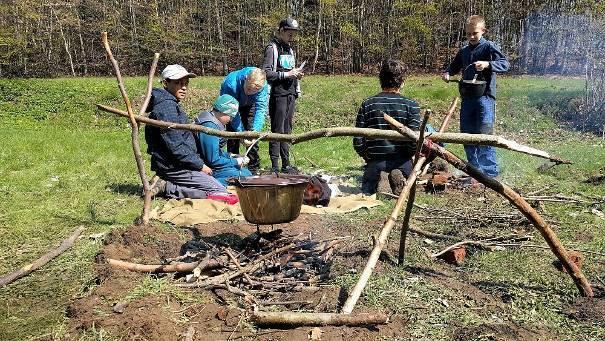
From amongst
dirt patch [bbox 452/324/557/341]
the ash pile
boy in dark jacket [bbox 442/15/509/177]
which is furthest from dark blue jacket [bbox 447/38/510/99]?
dirt patch [bbox 452/324/557/341]

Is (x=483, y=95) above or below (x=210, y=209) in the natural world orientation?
above

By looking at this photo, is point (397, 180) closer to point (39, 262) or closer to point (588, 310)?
point (588, 310)

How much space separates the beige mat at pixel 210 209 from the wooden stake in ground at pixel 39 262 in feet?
3.10

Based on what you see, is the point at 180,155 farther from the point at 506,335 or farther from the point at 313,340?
the point at 506,335

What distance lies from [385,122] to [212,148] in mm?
2188

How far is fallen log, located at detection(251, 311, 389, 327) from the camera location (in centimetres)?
313

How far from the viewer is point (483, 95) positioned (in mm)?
7184

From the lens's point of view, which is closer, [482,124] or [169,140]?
[169,140]

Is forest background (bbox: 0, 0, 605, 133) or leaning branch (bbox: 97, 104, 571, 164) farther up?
forest background (bbox: 0, 0, 605, 133)

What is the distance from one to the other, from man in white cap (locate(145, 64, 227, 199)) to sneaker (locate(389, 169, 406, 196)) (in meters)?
2.06

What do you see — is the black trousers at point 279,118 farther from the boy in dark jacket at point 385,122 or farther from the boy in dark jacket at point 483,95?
the boy in dark jacket at point 483,95

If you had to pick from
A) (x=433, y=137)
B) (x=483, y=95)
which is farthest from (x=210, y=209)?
(x=483, y=95)

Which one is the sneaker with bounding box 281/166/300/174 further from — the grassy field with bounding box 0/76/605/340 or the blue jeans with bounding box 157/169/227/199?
the blue jeans with bounding box 157/169/227/199

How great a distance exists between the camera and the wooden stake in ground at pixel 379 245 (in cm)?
322
